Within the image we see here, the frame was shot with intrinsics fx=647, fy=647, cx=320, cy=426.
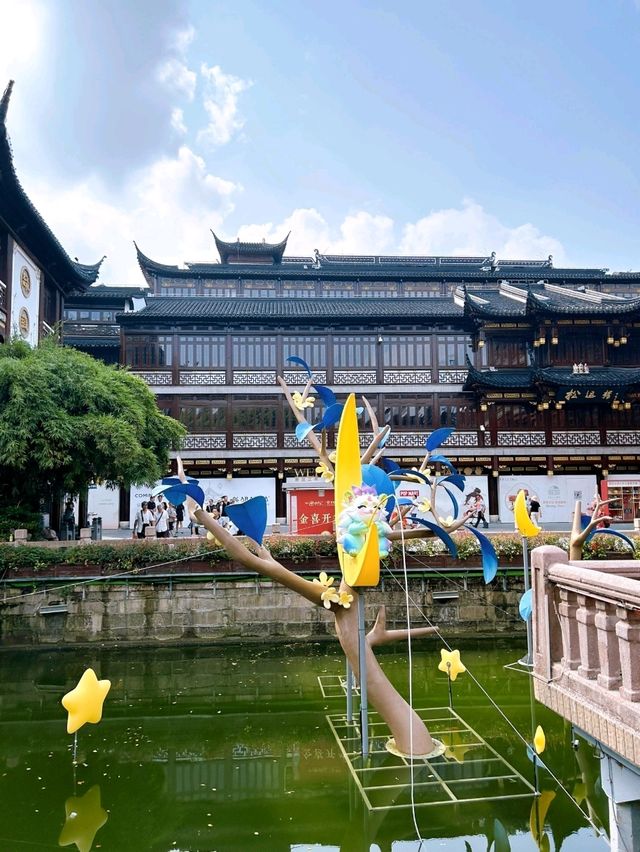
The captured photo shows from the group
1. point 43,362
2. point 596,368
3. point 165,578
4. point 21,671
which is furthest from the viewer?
point 596,368

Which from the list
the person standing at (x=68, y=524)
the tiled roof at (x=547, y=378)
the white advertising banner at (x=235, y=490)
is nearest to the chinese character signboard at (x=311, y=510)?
the person standing at (x=68, y=524)

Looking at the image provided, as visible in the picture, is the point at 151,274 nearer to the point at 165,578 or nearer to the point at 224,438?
the point at 224,438

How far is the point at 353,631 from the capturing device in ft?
25.6

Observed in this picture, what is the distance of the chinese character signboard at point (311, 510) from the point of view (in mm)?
18516

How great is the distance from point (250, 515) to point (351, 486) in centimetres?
122

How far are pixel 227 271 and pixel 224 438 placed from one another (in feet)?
39.0

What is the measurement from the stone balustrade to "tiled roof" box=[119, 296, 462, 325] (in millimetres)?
24689

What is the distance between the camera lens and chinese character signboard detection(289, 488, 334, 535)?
60.7ft

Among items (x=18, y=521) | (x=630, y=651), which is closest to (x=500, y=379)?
(x=18, y=521)

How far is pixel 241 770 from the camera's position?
8.18 metres

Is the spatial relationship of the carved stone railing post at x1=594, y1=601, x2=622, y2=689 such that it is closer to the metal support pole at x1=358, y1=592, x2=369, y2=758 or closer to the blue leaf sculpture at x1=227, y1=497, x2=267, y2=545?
the metal support pole at x1=358, y1=592, x2=369, y2=758

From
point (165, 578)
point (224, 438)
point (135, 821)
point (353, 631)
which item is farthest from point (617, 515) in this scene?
point (135, 821)

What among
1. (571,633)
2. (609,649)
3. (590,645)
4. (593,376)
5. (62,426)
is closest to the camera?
(609,649)

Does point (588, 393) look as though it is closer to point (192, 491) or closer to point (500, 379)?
point (500, 379)
